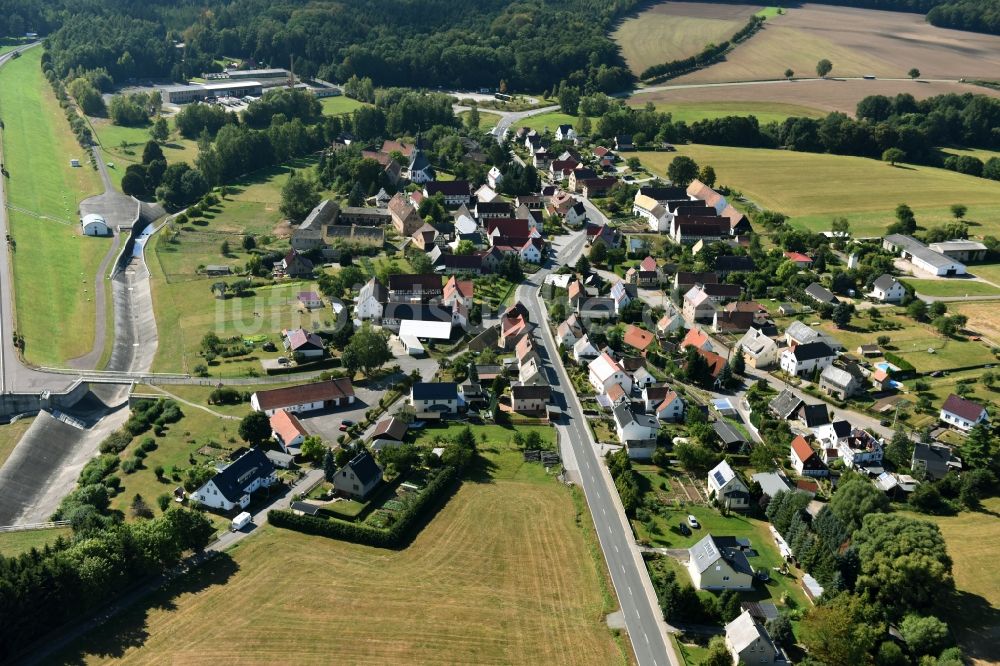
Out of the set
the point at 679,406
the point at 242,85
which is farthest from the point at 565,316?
the point at 242,85

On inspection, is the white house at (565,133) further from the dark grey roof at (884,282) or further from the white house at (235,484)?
the white house at (235,484)

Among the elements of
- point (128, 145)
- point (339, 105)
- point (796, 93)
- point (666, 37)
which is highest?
point (666, 37)

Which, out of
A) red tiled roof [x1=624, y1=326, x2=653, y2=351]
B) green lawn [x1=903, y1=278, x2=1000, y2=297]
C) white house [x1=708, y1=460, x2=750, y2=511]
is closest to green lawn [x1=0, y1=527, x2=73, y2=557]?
white house [x1=708, y1=460, x2=750, y2=511]

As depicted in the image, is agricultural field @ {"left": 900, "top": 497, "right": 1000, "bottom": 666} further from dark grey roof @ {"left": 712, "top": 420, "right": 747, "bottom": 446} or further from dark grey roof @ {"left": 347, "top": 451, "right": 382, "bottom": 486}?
dark grey roof @ {"left": 347, "top": 451, "right": 382, "bottom": 486}

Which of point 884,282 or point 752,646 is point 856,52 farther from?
point 752,646

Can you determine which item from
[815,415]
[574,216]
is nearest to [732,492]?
[815,415]

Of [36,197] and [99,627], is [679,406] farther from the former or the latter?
[36,197]
